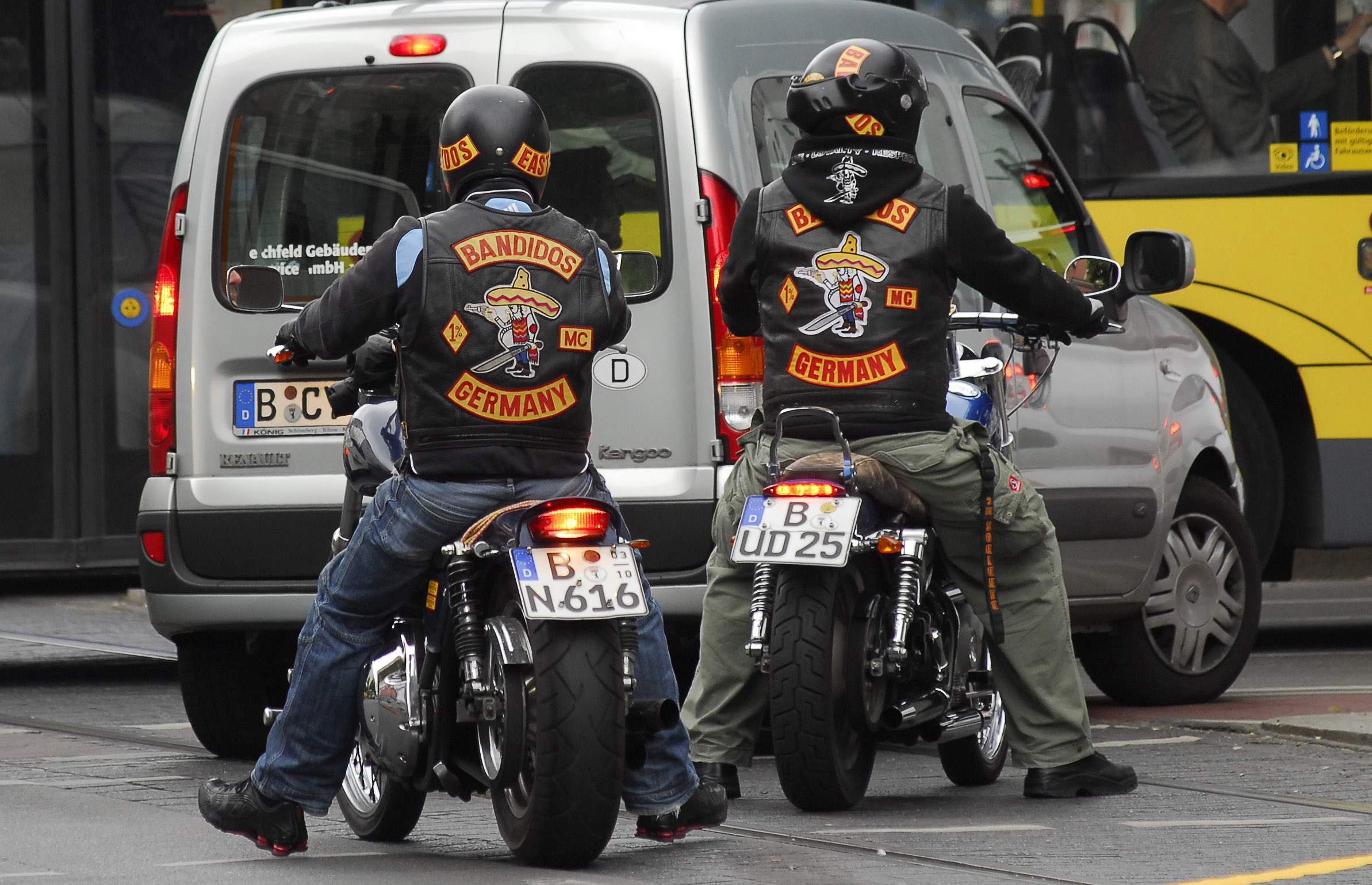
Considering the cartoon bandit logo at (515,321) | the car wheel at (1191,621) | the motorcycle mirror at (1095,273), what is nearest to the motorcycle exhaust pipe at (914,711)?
the motorcycle mirror at (1095,273)

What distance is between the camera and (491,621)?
4.84 metres

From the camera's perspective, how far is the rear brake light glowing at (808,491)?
5.52 meters

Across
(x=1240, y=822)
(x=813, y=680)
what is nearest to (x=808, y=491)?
(x=813, y=680)

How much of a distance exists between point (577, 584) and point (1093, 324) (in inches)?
73.3

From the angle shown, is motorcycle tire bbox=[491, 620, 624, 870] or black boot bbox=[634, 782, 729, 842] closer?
motorcycle tire bbox=[491, 620, 624, 870]

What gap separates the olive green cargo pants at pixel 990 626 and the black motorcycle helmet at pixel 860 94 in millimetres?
753

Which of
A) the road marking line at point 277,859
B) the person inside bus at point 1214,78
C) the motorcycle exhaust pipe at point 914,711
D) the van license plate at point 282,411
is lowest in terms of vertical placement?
the road marking line at point 277,859

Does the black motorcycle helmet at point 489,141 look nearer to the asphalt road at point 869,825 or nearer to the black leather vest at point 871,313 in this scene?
the black leather vest at point 871,313

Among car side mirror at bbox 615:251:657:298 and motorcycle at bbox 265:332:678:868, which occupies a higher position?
car side mirror at bbox 615:251:657:298

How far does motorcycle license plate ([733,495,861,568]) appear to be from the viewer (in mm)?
5395

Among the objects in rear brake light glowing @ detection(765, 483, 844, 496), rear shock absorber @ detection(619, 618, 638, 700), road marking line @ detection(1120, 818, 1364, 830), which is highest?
rear brake light glowing @ detection(765, 483, 844, 496)

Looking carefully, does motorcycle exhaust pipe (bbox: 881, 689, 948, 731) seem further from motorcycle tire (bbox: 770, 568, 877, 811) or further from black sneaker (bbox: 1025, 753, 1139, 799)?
black sneaker (bbox: 1025, 753, 1139, 799)

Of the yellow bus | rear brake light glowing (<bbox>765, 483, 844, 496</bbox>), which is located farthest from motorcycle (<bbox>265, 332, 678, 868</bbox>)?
the yellow bus

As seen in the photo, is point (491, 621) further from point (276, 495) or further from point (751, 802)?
point (276, 495)
